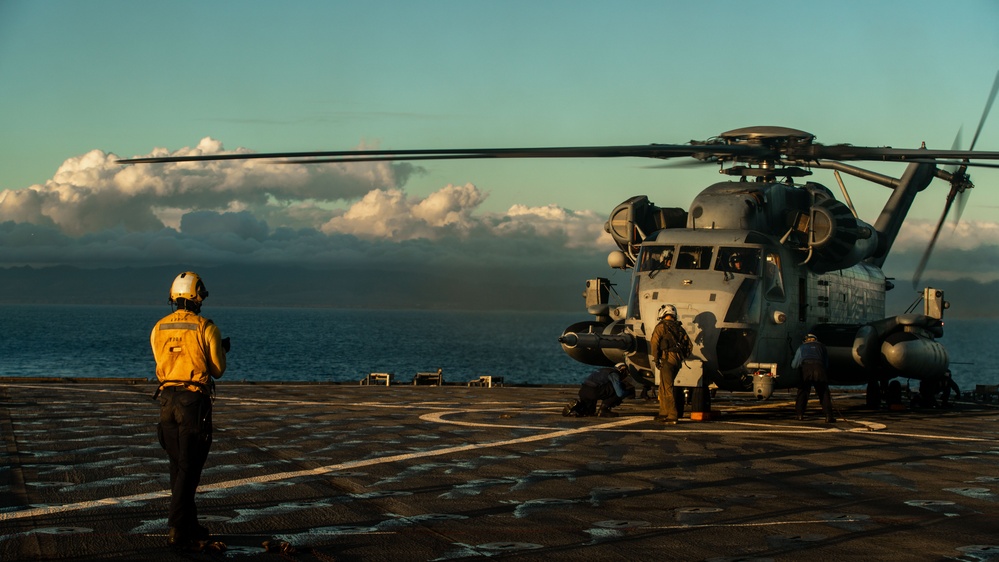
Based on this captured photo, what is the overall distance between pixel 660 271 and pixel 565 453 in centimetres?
724

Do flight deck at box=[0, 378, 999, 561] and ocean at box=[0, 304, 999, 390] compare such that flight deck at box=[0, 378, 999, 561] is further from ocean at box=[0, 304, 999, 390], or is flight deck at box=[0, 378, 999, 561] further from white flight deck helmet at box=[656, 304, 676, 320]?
ocean at box=[0, 304, 999, 390]

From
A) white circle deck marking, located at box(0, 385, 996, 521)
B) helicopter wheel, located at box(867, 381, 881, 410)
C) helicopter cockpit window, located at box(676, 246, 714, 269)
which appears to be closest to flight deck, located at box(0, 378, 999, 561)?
white circle deck marking, located at box(0, 385, 996, 521)

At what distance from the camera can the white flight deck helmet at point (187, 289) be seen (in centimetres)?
962

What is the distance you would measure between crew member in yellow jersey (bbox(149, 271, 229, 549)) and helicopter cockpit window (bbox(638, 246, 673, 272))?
13587 mm

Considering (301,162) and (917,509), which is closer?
(917,509)

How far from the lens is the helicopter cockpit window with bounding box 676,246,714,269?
21.7m

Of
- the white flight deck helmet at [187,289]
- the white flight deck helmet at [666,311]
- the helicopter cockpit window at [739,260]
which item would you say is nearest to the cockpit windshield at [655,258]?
the helicopter cockpit window at [739,260]

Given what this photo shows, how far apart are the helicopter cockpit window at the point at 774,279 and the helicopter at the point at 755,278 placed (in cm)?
3

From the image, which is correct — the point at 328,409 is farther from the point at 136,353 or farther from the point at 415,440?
the point at 136,353

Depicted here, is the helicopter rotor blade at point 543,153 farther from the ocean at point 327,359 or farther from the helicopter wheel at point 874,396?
the ocean at point 327,359

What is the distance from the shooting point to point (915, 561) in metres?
8.66

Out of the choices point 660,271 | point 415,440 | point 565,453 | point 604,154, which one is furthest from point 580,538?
point 660,271

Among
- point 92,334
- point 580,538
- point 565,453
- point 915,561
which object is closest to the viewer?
point 915,561

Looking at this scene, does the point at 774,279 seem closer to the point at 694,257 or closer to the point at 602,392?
the point at 694,257
